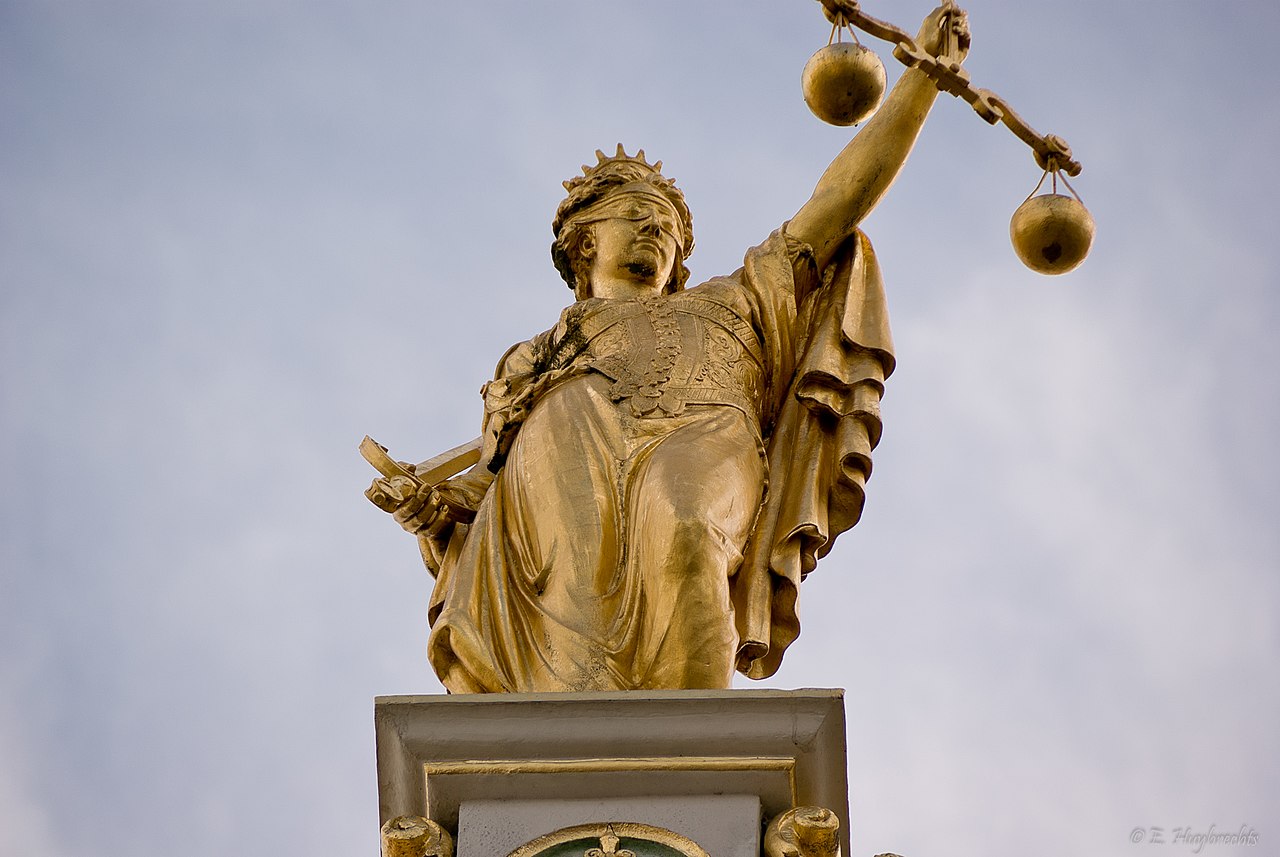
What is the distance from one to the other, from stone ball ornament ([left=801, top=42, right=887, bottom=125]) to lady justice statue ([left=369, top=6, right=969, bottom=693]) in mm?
395

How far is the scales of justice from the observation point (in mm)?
8836

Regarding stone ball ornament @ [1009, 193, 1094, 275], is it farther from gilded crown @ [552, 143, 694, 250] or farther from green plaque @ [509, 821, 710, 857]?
green plaque @ [509, 821, 710, 857]

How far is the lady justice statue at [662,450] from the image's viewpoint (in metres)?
9.67

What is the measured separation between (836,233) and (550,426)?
66.2 inches

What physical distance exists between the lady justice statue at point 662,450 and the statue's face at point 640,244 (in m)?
0.01

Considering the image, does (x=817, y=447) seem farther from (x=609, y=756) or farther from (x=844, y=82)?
(x=609, y=756)

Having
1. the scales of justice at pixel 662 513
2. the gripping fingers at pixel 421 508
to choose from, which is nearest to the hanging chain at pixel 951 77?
the scales of justice at pixel 662 513

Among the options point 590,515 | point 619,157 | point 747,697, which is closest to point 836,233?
point 619,157

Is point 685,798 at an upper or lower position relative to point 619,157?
lower

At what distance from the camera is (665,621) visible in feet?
31.3

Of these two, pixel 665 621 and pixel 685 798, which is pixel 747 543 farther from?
pixel 685 798

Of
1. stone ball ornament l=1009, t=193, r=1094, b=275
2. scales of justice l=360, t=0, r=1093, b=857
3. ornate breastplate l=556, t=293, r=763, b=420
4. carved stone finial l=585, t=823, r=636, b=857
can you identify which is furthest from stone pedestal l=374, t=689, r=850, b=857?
stone ball ornament l=1009, t=193, r=1094, b=275

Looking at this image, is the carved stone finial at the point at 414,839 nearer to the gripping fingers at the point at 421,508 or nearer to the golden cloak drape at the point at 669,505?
the golden cloak drape at the point at 669,505

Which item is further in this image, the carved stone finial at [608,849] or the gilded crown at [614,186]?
the gilded crown at [614,186]
